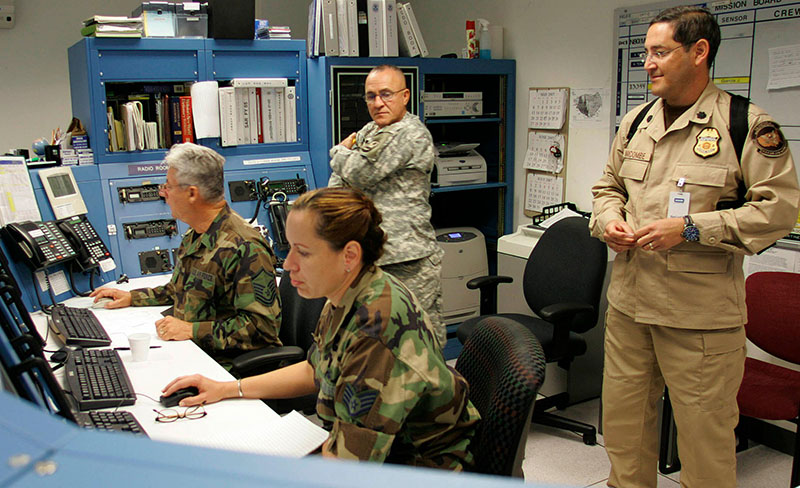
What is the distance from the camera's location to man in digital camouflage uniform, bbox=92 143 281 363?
7.34 feet

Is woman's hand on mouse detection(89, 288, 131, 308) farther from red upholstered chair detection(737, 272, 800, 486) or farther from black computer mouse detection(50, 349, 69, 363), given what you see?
red upholstered chair detection(737, 272, 800, 486)

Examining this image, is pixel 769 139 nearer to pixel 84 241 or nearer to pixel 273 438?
pixel 273 438

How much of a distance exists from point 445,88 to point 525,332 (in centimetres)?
314

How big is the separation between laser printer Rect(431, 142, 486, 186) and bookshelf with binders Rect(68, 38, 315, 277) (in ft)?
2.45

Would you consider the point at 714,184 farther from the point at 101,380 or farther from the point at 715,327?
the point at 101,380

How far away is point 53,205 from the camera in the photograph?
9.65 feet

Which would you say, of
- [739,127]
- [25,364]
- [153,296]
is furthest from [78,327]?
[739,127]

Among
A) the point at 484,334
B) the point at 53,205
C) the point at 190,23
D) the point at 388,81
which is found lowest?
the point at 484,334

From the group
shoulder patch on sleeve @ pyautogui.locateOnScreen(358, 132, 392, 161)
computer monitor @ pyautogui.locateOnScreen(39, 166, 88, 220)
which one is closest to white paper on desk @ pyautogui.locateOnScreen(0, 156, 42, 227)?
computer monitor @ pyautogui.locateOnScreen(39, 166, 88, 220)

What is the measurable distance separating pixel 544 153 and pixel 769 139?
6.98 ft

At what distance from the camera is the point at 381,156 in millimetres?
2875

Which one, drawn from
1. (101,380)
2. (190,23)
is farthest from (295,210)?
(190,23)

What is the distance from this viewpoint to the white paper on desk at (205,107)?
11.3 ft

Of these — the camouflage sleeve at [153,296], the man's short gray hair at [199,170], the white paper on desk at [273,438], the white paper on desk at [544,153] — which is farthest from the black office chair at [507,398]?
the white paper on desk at [544,153]
